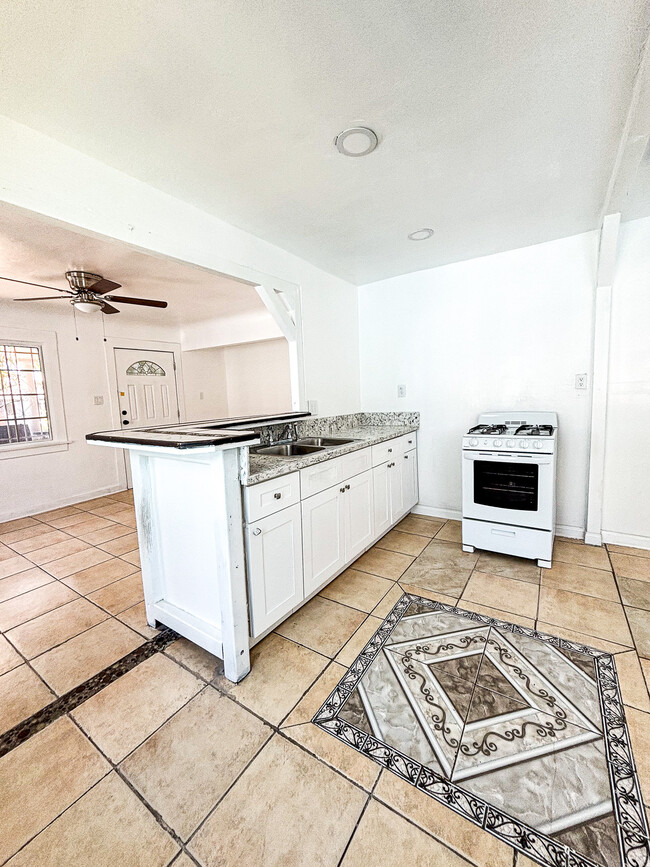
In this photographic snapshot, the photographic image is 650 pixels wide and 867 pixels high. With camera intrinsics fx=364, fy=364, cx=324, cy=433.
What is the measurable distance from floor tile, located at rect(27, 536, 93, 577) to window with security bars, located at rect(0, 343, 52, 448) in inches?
63.2

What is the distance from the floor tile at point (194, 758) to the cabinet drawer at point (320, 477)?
101cm

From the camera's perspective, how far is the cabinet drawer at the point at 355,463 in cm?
237

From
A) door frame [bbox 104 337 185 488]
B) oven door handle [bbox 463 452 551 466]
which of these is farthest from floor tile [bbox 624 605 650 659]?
door frame [bbox 104 337 185 488]

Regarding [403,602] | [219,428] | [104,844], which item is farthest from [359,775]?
[219,428]

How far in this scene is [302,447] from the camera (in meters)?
2.71

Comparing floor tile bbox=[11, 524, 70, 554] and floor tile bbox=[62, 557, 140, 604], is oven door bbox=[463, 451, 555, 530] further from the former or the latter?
floor tile bbox=[11, 524, 70, 554]

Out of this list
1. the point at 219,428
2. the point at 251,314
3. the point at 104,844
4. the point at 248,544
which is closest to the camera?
the point at 104,844

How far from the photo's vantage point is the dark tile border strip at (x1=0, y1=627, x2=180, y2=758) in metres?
1.43

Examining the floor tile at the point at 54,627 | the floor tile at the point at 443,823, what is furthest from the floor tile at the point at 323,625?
the floor tile at the point at 54,627

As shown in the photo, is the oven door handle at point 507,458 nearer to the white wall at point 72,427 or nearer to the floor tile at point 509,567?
the floor tile at point 509,567

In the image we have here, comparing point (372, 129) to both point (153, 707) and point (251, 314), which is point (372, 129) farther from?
point (251, 314)

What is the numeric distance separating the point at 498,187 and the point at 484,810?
2.75 metres

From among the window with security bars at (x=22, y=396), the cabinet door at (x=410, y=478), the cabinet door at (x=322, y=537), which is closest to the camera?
the cabinet door at (x=322, y=537)

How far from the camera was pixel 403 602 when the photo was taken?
2188mm
